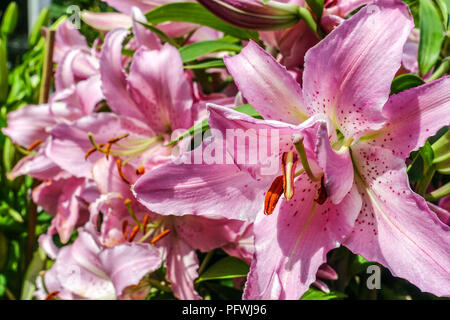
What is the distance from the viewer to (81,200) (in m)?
0.56

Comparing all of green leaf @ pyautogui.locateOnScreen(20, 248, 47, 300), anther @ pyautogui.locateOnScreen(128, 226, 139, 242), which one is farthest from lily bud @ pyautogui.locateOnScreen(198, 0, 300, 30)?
green leaf @ pyautogui.locateOnScreen(20, 248, 47, 300)

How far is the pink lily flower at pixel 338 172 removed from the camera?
32 cm

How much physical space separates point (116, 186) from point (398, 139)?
0.28 m

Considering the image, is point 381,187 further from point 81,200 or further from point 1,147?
point 1,147

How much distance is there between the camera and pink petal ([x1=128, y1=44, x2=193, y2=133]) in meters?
0.48

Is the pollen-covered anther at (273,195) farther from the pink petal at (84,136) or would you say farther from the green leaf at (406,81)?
the pink petal at (84,136)

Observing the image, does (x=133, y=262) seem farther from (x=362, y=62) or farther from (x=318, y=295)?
(x=362, y=62)

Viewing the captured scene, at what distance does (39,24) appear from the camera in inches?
33.2

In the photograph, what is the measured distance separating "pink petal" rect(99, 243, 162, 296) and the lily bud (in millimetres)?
217

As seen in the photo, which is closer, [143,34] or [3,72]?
[143,34]

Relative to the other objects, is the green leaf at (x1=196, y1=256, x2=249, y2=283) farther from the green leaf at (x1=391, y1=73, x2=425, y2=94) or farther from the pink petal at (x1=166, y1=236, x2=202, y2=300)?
the green leaf at (x1=391, y1=73, x2=425, y2=94)

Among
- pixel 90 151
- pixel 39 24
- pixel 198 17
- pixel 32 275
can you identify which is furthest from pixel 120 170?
pixel 39 24

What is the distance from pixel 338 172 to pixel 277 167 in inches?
2.2

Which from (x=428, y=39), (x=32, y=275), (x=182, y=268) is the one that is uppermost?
(x=428, y=39)
